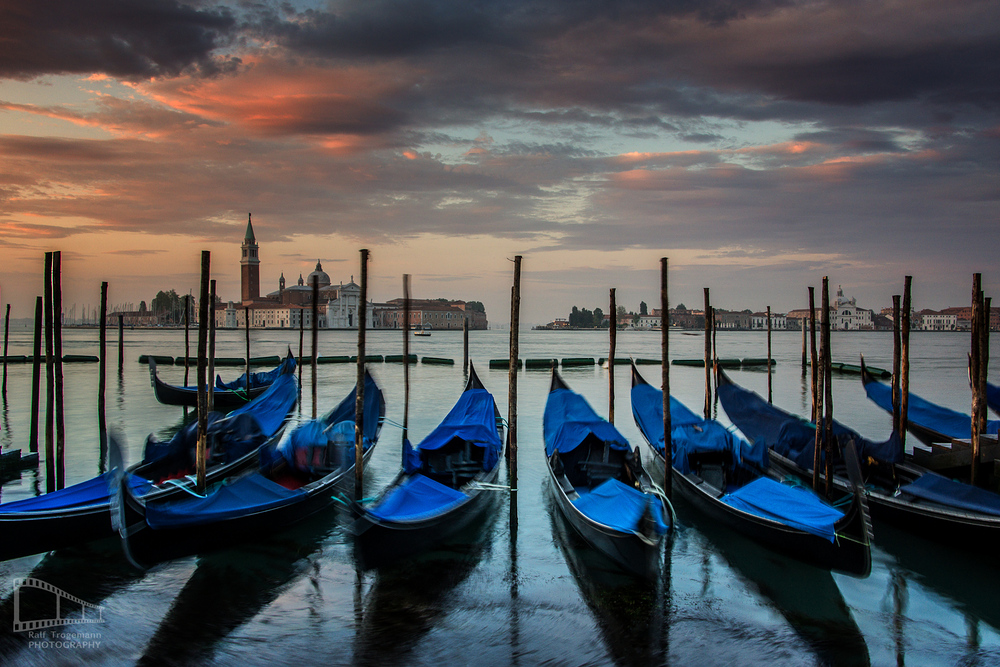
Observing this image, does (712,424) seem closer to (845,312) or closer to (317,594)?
(317,594)

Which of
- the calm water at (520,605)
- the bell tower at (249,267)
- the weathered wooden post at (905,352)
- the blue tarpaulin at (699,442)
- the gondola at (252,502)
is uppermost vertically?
the bell tower at (249,267)

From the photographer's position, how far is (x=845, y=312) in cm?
9625

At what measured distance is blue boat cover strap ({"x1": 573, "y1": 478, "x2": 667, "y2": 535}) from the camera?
4007mm

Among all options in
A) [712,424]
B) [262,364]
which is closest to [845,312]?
[262,364]

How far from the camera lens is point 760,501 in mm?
4520

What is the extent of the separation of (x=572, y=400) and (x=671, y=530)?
6.83 feet

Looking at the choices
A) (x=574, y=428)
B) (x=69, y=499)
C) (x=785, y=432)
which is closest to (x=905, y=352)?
(x=785, y=432)

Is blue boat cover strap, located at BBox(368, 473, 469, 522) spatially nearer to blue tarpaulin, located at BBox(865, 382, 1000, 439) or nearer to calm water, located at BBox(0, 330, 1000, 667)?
calm water, located at BBox(0, 330, 1000, 667)

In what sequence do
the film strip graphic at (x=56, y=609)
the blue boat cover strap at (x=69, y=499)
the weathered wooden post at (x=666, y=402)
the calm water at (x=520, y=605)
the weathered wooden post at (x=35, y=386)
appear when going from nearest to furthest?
the calm water at (x=520, y=605), the film strip graphic at (x=56, y=609), the blue boat cover strap at (x=69, y=499), the weathered wooden post at (x=666, y=402), the weathered wooden post at (x=35, y=386)

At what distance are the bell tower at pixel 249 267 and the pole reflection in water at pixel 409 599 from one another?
83.0m

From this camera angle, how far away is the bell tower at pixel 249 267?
8125cm

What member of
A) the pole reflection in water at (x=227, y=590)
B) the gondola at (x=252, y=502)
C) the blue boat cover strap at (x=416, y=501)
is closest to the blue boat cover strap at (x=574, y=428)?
the blue boat cover strap at (x=416, y=501)

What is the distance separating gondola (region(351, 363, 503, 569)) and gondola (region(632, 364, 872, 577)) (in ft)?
5.99

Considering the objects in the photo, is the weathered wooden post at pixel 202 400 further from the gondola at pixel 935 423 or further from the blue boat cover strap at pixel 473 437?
the gondola at pixel 935 423
